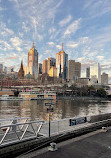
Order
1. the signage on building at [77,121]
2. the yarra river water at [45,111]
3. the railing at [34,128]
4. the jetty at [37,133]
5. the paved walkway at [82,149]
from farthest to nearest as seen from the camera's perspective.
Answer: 1. the yarra river water at [45,111]
2. the signage on building at [77,121]
3. the railing at [34,128]
4. the jetty at [37,133]
5. the paved walkway at [82,149]

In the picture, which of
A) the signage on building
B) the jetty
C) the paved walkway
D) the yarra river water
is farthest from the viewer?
the yarra river water

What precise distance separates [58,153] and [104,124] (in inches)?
428

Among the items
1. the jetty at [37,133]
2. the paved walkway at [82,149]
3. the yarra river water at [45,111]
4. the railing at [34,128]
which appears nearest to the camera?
the paved walkway at [82,149]

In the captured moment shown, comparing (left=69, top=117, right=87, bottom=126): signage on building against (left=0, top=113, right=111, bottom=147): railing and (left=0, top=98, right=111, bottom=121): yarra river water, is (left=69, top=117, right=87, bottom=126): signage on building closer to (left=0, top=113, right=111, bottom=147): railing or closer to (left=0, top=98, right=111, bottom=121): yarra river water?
Result: (left=0, top=113, right=111, bottom=147): railing

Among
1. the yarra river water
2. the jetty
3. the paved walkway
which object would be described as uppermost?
the jetty

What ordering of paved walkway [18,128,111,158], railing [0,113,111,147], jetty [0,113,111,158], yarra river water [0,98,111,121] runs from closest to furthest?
paved walkway [18,128,111,158] < jetty [0,113,111,158] < railing [0,113,111,147] < yarra river water [0,98,111,121]

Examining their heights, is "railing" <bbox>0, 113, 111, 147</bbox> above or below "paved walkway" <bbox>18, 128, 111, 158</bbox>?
above

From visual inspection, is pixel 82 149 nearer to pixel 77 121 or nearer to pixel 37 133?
pixel 37 133

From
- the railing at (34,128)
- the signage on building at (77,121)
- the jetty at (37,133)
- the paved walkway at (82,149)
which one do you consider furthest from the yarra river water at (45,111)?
the paved walkway at (82,149)

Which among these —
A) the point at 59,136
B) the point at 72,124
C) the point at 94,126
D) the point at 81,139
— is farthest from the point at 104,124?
the point at 59,136

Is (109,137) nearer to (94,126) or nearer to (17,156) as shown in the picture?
(94,126)

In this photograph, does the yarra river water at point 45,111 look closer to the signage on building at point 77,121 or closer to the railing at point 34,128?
the signage on building at point 77,121

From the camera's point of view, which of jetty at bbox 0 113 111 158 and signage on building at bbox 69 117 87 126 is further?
signage on building at bbox 69 117 87 126

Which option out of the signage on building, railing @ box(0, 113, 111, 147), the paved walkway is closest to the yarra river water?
the signage on building
